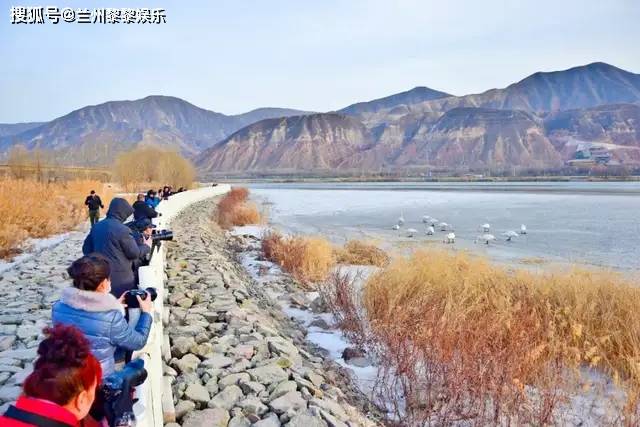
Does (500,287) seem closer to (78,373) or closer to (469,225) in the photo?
(78,373)

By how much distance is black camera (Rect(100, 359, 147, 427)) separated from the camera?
246cm

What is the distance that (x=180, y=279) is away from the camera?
8.17m

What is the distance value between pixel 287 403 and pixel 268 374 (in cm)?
59

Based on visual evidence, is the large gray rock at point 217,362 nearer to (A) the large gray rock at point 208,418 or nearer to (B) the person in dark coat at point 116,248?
(A) the large gray rock at point 208,418

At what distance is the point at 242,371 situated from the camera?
4.68 m

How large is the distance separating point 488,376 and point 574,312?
2.63m

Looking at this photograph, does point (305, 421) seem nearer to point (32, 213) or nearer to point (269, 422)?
point (269, 422)

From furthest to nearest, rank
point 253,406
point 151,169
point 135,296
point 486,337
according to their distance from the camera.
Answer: point 151,169
point 486,337
point 253,406
point 135,296

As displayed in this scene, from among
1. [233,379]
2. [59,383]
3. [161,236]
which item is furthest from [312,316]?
[59,383]

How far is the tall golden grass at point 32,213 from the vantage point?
12261 millimetres

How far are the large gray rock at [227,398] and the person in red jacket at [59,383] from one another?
6.88ft

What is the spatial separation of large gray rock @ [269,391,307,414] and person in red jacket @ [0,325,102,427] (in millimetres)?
2209

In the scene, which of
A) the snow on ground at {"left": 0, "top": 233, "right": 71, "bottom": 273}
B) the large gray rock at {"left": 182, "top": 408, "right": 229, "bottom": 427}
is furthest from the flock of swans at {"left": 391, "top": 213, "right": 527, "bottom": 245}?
the large gray rock at {"left": 182, "top": 408, "right": 229, "bottom": 427}

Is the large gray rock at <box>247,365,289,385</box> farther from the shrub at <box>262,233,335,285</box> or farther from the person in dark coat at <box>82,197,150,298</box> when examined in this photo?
the shrub at <box>262,233,335,285</box>
